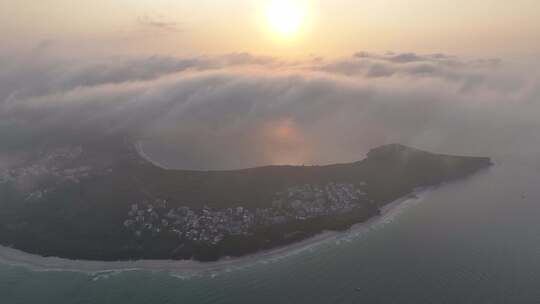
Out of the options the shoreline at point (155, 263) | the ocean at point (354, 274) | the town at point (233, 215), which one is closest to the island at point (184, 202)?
the town at point (233, 215)

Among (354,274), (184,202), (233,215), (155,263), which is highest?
(184,202)

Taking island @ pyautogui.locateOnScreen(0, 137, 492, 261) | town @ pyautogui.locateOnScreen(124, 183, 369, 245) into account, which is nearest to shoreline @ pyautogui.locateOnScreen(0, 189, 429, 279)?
island @ pyautogui.locateOnScreen(0, 137, 492, 261)

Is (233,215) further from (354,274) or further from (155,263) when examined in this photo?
(354,274)

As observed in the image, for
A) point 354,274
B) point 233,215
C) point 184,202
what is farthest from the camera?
point 184,202

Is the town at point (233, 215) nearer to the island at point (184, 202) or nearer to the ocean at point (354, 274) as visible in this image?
the island at point (184, 202)

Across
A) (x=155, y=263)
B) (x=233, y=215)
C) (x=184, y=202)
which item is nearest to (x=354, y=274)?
(x=233, y=215)

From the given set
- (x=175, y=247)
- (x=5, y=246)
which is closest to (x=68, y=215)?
(x=5, y=246)

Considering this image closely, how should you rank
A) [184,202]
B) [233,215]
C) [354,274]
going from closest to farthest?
1. [354,274]
2. [233,215]
3. [184,202]
